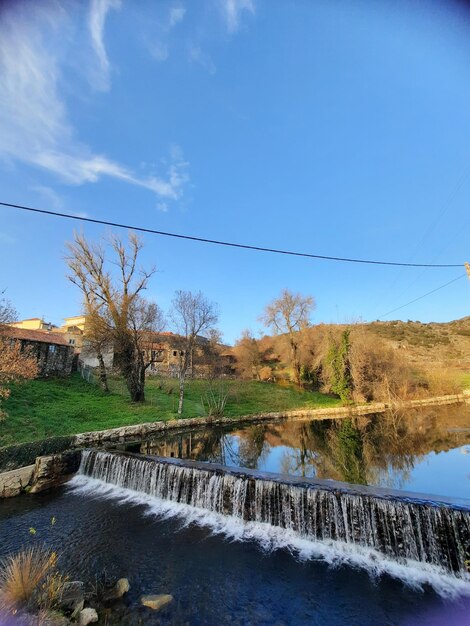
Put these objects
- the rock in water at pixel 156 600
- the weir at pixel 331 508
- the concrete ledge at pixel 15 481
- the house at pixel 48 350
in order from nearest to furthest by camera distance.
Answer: the rock in water at pixel 156 600 → the weir at pixel 331 508 → the concrete ledge at pixel 15 481 → the house at pixel 48 350

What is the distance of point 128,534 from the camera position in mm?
7227

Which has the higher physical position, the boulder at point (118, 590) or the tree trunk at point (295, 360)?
the tree trunk at point (295, 360)

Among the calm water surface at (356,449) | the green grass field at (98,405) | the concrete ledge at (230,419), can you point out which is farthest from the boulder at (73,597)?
the green grass field at (98,405)

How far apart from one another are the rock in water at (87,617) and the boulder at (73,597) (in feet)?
0.36

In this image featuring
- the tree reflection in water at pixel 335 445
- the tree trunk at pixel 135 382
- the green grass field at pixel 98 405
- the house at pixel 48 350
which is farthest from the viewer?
the house at pixel 48 350

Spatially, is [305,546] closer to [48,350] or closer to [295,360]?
[48,350]

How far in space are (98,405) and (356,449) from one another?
52.4 ft

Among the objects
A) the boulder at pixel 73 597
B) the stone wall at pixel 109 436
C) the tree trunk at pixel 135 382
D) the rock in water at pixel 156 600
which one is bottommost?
the rock in water at pixel 156 600

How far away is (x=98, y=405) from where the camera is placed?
64.9 feet

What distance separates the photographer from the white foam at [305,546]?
547cm

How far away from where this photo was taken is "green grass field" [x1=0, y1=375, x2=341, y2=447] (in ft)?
46.0

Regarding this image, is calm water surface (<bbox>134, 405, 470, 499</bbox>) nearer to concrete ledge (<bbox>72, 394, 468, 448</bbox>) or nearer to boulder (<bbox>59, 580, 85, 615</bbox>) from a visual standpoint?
concrete ledge (<bbox>72, 394, 468, 448</bbox>)

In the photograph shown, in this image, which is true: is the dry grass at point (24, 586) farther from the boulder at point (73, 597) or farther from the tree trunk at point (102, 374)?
the tree trunk at point (102, 374)

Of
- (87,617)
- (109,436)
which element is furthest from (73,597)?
(109,436)
